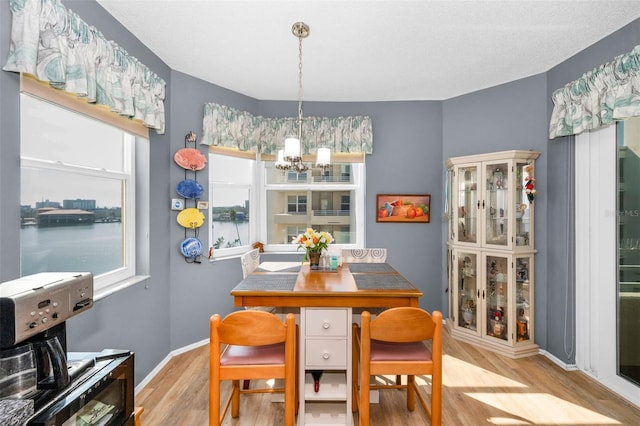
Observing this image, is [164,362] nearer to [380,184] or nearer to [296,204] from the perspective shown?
[296,204]

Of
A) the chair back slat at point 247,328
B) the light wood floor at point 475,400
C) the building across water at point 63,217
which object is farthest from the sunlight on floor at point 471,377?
the building across water at point 63,217

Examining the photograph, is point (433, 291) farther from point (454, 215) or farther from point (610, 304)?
point (610, 304)

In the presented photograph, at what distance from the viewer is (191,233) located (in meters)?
3.09

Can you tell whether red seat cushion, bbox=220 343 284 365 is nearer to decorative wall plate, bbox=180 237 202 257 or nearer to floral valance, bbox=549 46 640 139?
decorative wall plate, bbox=180 237 202 257

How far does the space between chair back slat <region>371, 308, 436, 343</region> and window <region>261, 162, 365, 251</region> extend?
89.8 inches

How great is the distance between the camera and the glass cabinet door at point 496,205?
10.2 ft

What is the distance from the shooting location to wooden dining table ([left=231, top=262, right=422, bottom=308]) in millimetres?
1918

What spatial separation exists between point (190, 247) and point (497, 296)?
3.04m

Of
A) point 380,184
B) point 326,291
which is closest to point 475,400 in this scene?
point 326,291

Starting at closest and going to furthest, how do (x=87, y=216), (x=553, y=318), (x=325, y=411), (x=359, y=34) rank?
(x=325, y=411), (x=87, y=216), (x=359, y=34), (x=553, y=318)

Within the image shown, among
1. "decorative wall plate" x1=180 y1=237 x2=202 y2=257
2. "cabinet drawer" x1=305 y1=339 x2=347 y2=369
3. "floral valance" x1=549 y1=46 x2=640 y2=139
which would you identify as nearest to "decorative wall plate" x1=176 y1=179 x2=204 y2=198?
"decorative wall plate" x1=180 y1=237 x2=202 y2=257

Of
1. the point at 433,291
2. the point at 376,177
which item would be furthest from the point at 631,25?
the point at 433,291

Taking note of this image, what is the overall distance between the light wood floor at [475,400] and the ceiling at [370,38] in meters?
2.69

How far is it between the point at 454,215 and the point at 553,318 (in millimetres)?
1299
